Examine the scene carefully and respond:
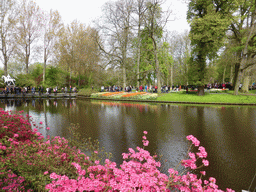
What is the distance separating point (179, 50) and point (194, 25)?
29523 mm

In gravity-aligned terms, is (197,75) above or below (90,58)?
below

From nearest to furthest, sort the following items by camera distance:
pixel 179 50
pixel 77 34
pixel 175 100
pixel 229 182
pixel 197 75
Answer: pixel 229 182, pixel 175 100, pixel 197 75, pixel 77 34, pixel 179 50

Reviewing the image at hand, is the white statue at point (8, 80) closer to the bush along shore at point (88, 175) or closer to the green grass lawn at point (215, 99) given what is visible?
the green grass lawn at point (215, 99)

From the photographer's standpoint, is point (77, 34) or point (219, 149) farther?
point (77, 34)

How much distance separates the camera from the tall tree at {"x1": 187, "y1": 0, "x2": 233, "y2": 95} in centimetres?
2186

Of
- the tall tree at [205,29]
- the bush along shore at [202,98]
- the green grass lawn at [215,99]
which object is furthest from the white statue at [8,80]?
the tall tree at [205,29]

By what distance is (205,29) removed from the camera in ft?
73.7

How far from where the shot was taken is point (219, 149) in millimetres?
5680

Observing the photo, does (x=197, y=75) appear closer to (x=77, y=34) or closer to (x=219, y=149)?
(x=219, y=149)

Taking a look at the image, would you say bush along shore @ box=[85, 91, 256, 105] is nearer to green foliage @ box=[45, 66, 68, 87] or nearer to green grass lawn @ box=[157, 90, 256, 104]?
green grass lawn @ box=[157, 90, 256, 104]

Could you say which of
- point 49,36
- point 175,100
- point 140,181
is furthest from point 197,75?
point 49,36

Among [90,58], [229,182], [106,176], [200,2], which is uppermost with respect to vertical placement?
[200,2]

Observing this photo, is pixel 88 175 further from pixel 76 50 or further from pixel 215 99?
pixel 76 50

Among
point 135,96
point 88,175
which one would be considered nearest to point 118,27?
point 135,96
